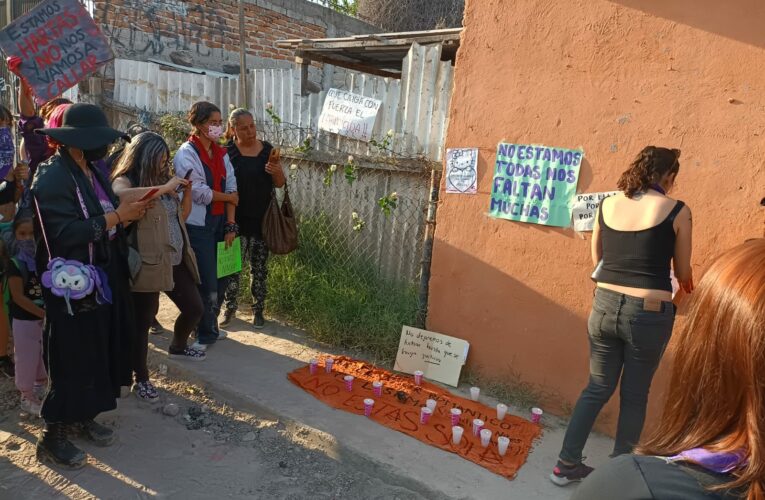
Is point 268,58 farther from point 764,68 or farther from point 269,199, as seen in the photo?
point 764,68

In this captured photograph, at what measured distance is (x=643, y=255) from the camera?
2.79m

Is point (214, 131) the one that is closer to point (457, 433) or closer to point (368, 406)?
point (368, 406)

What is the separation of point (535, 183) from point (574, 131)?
A: 1.36 ft

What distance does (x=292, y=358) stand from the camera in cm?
450

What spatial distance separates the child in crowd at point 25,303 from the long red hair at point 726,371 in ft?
11.1

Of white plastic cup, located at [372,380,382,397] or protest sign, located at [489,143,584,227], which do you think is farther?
white plastic cup, located at [372,380,382,397]

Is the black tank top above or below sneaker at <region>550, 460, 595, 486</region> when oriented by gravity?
above

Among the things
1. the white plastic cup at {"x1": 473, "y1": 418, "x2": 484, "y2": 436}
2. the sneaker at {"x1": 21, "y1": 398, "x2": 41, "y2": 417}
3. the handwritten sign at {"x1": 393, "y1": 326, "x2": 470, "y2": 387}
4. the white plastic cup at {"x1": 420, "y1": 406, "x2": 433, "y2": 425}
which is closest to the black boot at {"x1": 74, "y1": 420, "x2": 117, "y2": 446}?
the sneaker at {"x1": 21, "y1": 398, "x2": 41, "y2": 417}

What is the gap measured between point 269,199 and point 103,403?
2192 mm

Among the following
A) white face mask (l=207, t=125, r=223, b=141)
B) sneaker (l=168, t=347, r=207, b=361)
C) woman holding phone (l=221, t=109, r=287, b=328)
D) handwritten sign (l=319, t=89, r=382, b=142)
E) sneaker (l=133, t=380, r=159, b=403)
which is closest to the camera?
sneaker (l=133, t=380, r=159, b=403)

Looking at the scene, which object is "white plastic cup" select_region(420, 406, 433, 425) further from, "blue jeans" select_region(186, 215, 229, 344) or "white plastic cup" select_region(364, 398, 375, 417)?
"blue jeans" select_region(186, 215, 229, 344)

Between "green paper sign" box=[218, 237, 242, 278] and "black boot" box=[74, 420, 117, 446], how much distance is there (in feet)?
4.82

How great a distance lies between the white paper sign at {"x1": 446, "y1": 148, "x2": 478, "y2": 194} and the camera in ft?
13.3

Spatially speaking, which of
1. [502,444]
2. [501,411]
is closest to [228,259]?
[501,411]
